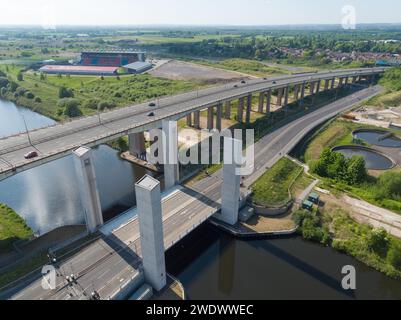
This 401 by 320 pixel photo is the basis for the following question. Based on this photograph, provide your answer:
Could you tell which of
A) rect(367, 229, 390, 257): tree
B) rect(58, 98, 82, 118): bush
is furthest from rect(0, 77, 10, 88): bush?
rect(367, 229, 390, 257): tree

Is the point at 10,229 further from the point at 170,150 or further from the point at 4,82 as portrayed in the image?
the point at 4,82

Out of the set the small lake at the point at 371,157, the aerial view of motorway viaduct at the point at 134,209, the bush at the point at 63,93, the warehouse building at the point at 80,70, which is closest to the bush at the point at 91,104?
the bush at the point at 63,93

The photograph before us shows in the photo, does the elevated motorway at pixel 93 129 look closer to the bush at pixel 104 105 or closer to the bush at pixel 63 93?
the bush at pixel 104 105

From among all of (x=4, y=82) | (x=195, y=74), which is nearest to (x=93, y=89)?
(x=4, y=82)

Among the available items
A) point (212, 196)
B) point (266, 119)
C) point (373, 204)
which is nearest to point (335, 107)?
point (266, 119)

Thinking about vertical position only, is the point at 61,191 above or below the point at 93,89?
below

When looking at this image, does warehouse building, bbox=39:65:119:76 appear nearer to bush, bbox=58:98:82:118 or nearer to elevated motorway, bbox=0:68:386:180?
bush, bbox=58:98:82:118
